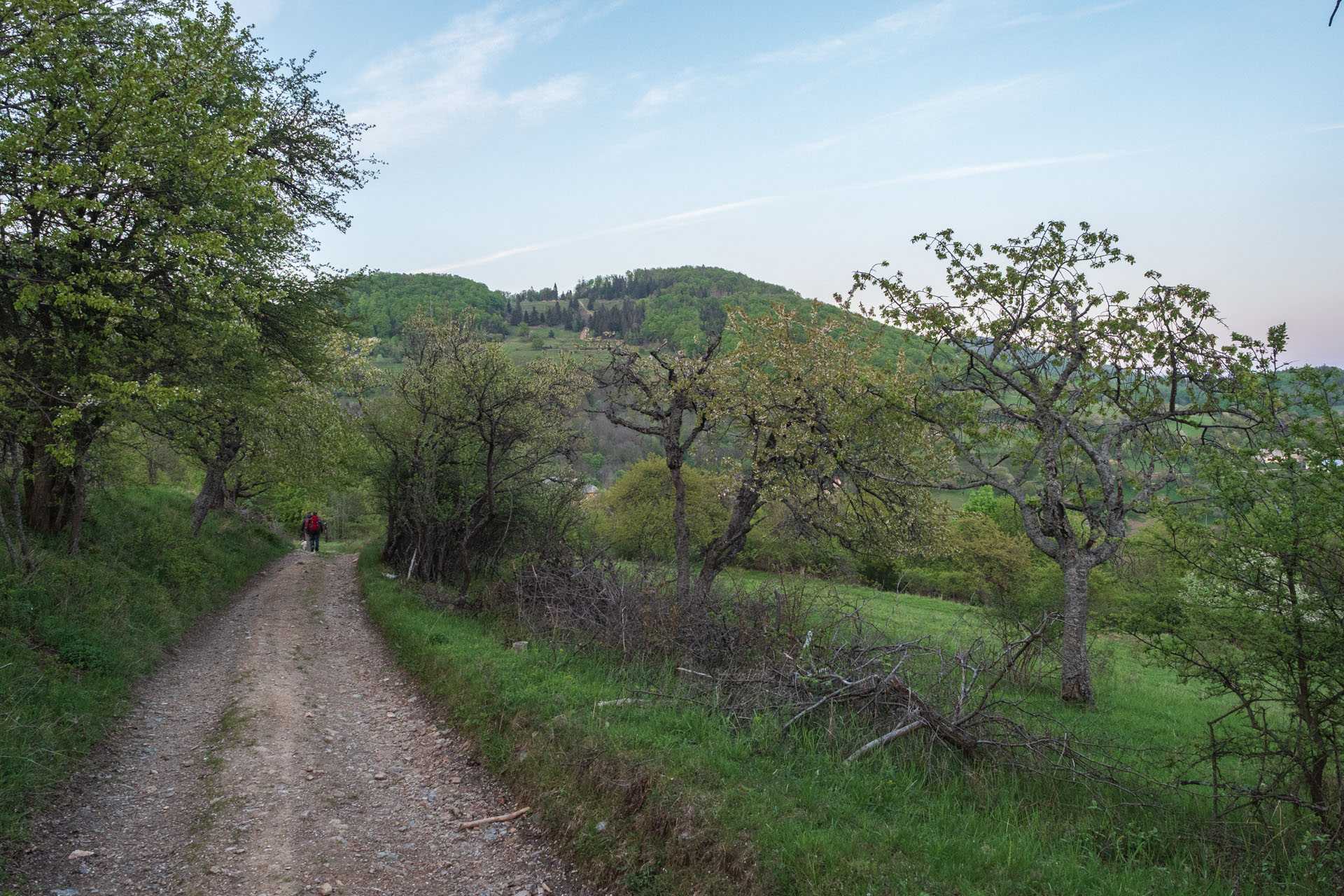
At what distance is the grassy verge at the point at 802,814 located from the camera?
5.05 meters

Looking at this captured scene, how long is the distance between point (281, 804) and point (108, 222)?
929cm

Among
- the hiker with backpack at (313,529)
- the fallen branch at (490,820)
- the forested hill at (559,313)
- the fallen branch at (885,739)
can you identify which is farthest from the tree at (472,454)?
the forested hill at (559,313)

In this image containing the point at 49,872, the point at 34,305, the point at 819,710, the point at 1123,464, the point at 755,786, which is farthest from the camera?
the point at 1123,464

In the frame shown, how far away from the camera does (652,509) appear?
35375mm

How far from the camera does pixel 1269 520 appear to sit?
18.5 feet

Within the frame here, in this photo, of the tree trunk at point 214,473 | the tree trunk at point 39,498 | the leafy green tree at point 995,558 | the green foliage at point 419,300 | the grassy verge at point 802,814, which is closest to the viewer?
the grassy verge at point 802,814

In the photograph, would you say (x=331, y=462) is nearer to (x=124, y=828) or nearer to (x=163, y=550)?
(x=163, y=550)

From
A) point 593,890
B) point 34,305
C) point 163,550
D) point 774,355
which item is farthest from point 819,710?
point 163,550

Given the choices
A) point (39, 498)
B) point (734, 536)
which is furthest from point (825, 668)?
point (39, 498)

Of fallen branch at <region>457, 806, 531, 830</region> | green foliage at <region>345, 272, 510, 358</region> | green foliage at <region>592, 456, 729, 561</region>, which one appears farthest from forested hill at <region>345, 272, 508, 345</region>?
fallen branch at <region>457, 806, 531, 830</region>

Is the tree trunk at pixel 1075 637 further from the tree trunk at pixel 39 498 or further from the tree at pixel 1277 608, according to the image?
the tree trunk at pixel 39 498

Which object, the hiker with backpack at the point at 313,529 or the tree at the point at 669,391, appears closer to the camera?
the tree at the point at 669,391

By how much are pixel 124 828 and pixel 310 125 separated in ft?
53.0

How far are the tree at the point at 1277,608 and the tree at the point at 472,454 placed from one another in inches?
479
